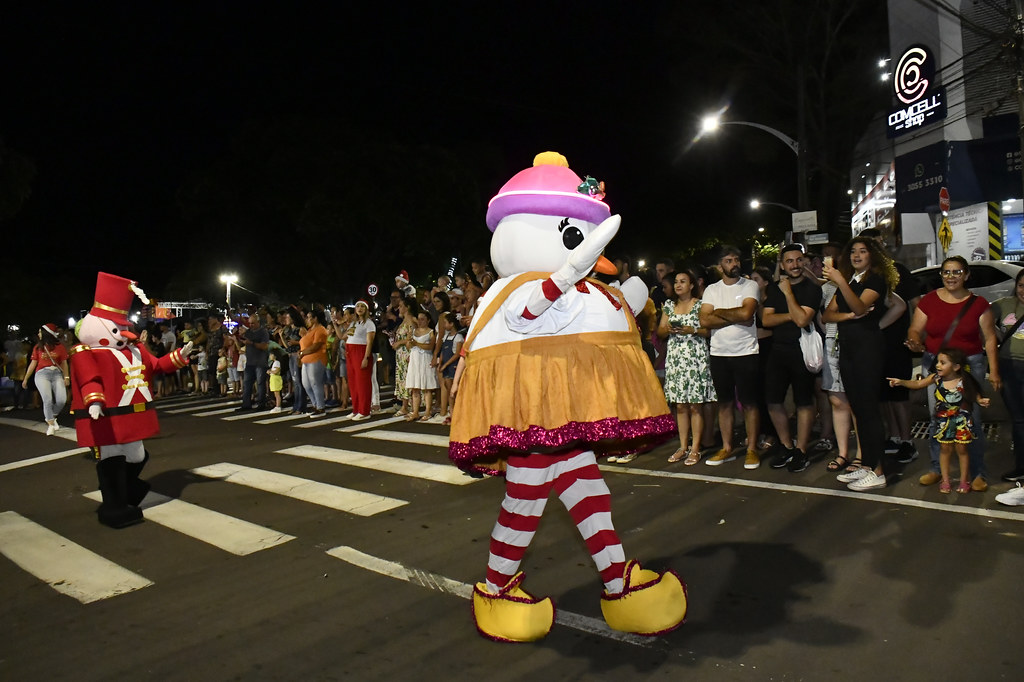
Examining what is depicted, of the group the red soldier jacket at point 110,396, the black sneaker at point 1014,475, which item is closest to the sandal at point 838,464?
the black sneaker at point 1014,475

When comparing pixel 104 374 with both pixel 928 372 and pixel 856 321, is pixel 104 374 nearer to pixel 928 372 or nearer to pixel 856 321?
pixel 856 321

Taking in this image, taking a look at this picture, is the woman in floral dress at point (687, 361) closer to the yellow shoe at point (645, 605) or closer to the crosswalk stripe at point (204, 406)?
the yellow shoe at point (645, 605)

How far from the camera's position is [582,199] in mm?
3609

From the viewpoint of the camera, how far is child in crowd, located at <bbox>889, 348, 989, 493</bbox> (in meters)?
5.39

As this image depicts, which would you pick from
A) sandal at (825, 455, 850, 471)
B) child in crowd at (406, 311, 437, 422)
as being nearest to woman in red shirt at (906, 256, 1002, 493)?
sandal at (825, 455, 850, 471)

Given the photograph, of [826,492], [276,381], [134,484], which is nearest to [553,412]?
[826,492]

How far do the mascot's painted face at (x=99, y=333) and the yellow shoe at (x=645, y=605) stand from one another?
4827 millimetres

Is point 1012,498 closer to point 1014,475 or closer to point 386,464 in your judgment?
point 1014,475

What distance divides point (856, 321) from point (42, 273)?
1822 inches

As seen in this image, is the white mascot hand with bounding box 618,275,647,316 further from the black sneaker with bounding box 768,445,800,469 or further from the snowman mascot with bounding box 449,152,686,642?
the black sneaker with bounding box 768,445,800,469

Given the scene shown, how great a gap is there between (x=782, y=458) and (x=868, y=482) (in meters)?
1.00

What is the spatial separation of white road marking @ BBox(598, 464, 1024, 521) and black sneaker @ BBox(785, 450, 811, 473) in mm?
463

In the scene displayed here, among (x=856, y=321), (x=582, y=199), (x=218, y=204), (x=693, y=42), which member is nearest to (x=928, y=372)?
(x=856, y=321)

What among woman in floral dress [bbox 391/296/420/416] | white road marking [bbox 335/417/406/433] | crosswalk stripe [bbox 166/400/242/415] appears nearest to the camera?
white road marking [bbox 335/417/406/433]
